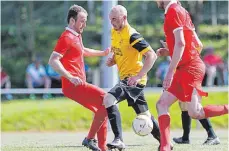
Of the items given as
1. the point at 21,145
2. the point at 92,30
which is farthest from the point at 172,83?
the point at 92,30

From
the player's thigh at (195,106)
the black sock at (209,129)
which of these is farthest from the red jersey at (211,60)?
the player's thigh at (195,106)

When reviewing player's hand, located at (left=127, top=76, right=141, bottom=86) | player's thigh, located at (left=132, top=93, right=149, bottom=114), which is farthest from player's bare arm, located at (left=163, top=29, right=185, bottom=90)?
player's thigh, located at (left=132, top=93, right=149, bottom=114)

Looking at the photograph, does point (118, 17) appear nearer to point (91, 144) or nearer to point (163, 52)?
point (163, 52)

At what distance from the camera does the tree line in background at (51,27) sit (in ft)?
85.6

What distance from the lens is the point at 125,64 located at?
10.0 m

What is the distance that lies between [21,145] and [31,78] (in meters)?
12.5

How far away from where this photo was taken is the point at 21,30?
2723 centimetres

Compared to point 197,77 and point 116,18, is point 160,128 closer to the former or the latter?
point 197,77

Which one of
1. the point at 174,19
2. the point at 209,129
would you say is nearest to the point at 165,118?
the point at 174,19

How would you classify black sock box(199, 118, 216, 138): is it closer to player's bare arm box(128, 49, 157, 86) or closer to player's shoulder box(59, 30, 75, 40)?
player's bare arm box(128, 49, 157, 86)

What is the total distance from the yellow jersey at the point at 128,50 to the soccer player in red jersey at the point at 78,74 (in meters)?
0.46

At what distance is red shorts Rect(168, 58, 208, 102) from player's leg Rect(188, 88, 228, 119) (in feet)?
0.19

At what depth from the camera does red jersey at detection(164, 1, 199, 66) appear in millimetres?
9461

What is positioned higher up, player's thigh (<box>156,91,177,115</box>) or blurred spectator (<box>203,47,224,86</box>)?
player's thigh (<box>156,91,177,115</box>)
